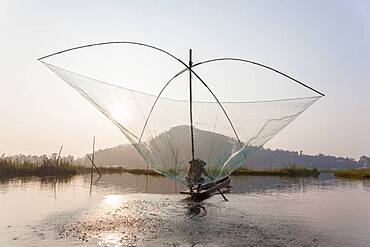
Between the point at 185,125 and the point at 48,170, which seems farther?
the point at 48,170

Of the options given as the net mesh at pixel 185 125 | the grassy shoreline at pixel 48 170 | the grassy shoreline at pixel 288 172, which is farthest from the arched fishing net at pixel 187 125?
the grassy shoreline at pixel 288 172

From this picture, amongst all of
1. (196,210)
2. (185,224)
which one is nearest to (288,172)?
(196,210)

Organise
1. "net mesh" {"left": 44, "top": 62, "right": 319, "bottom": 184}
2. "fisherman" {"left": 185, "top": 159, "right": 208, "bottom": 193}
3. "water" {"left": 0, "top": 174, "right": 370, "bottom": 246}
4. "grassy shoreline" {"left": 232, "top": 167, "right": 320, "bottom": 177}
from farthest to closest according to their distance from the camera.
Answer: "grassy shoreline" {"left": 232, "top": 167, "right": 320, "bottom": 177}
"fisherman" {"left": 185, "top": 159, "right": 208, "bottom": 193}
"net mesh" {"left": 44, "top": 62, "right": 319, "bottom": 184}
"water" {"left": 0, "top": 174, "right": 370, "bottom": 246}

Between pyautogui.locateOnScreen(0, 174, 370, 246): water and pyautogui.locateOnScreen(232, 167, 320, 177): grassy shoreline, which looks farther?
pyautogui.locateOnScreen(232, 167, 320, 177): grassy shoreline

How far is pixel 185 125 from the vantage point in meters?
13.4

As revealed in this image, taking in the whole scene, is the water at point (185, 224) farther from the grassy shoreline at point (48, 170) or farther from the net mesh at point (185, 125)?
the grassy shoreline at point (48, 170)

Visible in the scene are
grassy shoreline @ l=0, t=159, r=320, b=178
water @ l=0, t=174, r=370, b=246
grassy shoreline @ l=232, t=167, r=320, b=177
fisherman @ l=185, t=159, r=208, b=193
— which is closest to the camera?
water @ l=0, t=174, r=370, b=246

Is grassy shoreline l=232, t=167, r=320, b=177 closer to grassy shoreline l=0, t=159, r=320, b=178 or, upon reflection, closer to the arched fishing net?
grassy shoreline l=0, t=159, r=320, b=178

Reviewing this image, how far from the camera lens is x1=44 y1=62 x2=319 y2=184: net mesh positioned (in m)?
11.7

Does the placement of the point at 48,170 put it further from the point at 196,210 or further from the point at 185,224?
the point at 185,224

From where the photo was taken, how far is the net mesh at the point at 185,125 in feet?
38.5

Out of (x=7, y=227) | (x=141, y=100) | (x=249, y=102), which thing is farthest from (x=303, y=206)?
(x=7, y=227)

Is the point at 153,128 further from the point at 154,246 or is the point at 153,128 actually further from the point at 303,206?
the point at 303,206

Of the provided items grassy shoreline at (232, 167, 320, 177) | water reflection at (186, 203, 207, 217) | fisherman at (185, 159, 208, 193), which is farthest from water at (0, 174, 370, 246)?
grassy shoreline at (232, 167, 320, 177)
